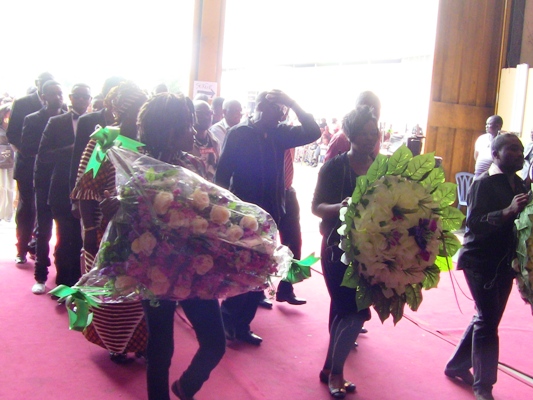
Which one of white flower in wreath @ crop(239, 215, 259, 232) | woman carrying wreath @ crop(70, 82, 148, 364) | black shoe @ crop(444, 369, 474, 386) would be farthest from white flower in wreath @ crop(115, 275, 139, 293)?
black shoe @ crop(444, 369, 474, 386)

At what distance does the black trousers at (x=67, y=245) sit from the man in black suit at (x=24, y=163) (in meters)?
1.06

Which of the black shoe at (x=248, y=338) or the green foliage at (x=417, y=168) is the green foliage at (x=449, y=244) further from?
the black shoe at (x=248, y=338)

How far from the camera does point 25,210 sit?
572 cm

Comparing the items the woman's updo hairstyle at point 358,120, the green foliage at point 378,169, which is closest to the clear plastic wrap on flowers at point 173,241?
the green foliage at point 378,169

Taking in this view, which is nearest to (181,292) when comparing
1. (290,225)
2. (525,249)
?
(525,249)

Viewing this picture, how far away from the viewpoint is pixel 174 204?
2328 millimetres

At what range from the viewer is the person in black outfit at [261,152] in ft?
12.9

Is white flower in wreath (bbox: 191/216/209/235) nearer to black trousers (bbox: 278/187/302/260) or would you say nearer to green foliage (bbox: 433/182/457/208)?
green foliage (bbox: 433/182/457/208)

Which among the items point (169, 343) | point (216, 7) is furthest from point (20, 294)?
point (216, 7)

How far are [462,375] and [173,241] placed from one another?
2.20 metres

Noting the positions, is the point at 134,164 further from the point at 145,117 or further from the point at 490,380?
the point at 490,380

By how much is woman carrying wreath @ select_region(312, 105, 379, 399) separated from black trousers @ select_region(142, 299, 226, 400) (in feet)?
2.62

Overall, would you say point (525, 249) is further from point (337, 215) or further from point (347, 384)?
point (347, 384)

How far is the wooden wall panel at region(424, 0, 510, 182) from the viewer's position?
945cm
